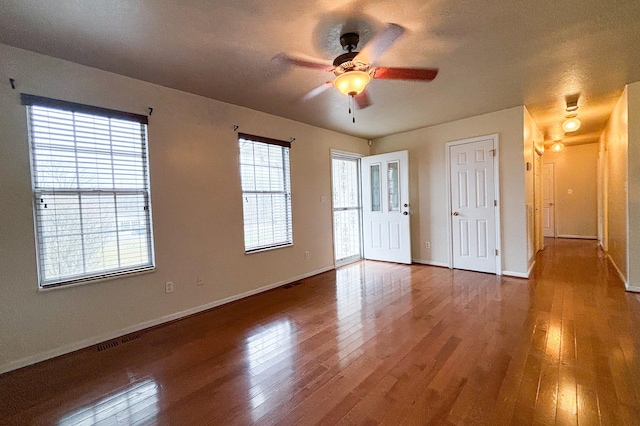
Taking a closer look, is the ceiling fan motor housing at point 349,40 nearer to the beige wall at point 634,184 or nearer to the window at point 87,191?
the window at point 87,191

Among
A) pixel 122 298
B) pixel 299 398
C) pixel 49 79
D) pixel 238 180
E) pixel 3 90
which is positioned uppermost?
pixel 49 79

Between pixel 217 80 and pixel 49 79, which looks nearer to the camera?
pixel 49 79

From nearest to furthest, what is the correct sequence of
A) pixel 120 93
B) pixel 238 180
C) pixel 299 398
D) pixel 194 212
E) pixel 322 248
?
pixel 299 398 → pixel 120 93 → pixel 194 212 → pixel 238 180 → pixel 322 248

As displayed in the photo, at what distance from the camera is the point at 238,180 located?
3.60 meters

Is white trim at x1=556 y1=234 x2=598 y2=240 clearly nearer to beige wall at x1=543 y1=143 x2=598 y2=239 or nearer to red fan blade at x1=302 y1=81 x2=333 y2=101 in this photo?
beige wall at x1=543 y1=143 x2=598 y2=239

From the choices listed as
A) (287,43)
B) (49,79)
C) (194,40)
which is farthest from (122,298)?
(287,43)

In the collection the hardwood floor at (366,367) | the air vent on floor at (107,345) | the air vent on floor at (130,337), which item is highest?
the air vent on floor at (130,337)

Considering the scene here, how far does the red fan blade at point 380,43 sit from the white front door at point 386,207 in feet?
9.30

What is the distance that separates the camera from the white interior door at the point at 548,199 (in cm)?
755

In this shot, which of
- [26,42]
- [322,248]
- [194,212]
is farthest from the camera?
[322,248]

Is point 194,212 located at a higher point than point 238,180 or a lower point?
lower

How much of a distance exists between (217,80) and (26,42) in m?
1.39

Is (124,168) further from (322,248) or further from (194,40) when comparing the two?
(322,248)

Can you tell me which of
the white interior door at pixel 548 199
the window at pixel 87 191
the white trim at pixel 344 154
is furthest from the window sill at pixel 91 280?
the white interior door at pixel 548 199
